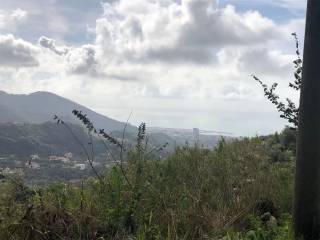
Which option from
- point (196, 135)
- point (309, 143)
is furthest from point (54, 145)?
point (309, 143)

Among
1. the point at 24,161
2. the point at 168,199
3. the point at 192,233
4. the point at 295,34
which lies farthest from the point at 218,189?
the point at 295,34

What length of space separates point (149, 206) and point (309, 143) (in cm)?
199

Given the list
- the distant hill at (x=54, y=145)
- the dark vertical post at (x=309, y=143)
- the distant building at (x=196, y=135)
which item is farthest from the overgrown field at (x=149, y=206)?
the distant building at (x=196, y=135)

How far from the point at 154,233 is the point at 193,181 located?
1.92 meters

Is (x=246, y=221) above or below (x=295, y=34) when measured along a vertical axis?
below

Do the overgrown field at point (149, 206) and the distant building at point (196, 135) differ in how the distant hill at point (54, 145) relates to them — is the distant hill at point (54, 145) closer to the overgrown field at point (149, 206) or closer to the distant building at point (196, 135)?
the overgrown field at point (149, 206)

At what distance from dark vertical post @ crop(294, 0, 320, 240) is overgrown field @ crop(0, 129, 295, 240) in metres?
0.27

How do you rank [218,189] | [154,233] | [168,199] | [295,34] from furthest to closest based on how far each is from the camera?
[295,34] → [218,189] → [168,199] → [154,233]

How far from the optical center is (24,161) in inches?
232

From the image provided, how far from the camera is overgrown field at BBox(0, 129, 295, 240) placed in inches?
202

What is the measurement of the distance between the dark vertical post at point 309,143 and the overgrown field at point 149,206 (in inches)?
10.7

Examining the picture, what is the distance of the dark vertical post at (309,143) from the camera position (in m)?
5.47

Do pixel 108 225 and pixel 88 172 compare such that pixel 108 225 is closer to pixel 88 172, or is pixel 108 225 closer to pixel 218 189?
pixel 88 172

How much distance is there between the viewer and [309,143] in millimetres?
5504
